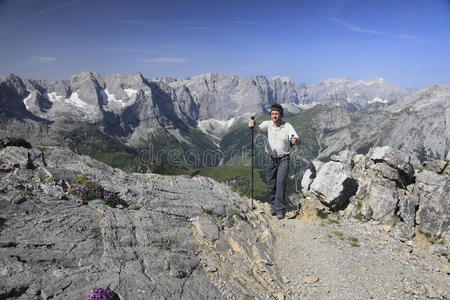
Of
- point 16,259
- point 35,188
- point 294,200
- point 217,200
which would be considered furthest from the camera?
point 294,200

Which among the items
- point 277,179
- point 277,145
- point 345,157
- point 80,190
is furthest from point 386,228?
point 80,190

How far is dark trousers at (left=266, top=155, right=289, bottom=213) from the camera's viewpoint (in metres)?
16.3

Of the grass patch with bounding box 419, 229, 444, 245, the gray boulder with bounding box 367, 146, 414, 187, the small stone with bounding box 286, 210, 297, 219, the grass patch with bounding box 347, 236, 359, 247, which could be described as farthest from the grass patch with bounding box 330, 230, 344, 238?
the gray boulder with bounding box 367, 146, 414, 187

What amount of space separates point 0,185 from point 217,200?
983 cm

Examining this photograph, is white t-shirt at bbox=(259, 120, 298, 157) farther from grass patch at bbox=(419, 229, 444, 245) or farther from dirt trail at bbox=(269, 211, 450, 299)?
grass patch at bbox=(419, 229, 444, 245)

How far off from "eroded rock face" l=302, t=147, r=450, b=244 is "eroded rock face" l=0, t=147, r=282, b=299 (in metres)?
6.25

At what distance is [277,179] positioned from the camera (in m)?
16.6

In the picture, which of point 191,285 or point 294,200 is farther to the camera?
point 294,200

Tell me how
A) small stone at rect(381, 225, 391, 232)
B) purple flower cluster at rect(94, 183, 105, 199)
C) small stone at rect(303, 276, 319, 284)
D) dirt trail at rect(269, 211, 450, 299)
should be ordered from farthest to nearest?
small stone at rect(381, 225, 391, 232)
purple flower cluster at rect(94, 183, 105, 199)
small stone at rect(303, 276, 319, 284)
dirt trail at rect(269, 211, 450, 299)

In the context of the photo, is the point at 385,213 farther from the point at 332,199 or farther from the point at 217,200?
the point at 217,200

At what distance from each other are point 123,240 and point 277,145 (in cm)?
927

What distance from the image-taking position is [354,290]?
11.3 metres

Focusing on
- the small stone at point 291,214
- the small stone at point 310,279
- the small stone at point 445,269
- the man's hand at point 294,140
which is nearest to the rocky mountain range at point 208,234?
the small stone at point 310,279

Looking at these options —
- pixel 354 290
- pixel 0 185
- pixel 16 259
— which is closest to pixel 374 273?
pixel 354 290
